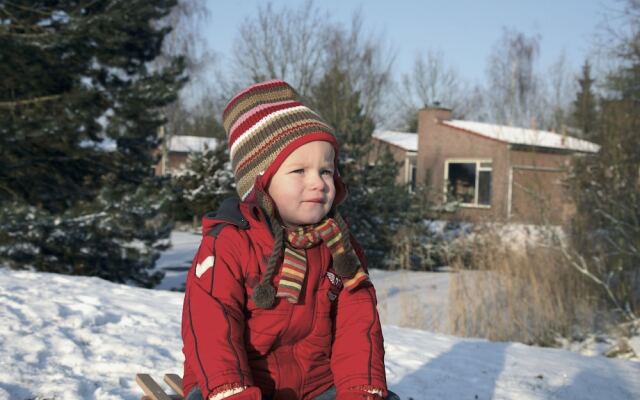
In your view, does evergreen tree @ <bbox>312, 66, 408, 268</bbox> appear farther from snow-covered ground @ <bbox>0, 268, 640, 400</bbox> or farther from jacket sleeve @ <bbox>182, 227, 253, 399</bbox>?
Answer: jacket sleeve @ <bbox>182, 227, 253, 399</bbox>

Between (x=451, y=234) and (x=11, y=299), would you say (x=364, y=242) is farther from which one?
(x=11, y=299)

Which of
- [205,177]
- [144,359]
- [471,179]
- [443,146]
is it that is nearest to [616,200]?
[144,359]

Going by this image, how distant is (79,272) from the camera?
923 cm

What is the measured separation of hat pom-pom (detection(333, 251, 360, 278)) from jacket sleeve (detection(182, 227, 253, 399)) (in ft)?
0.97

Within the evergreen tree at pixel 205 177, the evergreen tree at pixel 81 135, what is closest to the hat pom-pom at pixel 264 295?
the evergreen tree at pixel 81 135

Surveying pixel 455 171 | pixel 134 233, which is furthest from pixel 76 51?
pixel 455 171

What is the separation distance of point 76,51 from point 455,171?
20242 mm

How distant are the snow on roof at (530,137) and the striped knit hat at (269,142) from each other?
20.8ft

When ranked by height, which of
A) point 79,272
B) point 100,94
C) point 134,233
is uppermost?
point 100,94

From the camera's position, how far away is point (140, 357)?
3830 mm

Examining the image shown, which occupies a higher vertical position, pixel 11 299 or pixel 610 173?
pixel 610 173

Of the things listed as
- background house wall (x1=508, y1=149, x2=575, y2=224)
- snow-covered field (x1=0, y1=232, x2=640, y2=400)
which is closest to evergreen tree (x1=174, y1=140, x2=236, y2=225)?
background house wall (x1=508, y1=149, x2=575, y2=224)

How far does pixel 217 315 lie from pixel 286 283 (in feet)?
0.75

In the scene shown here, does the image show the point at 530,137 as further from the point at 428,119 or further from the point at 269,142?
the point at 428,119
